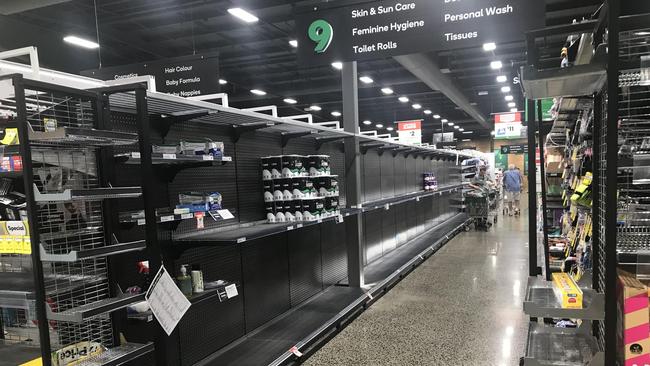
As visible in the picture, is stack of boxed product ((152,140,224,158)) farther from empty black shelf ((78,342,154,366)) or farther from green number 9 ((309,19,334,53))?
green number 9 ((309,19,334,53))

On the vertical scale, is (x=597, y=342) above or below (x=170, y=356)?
above

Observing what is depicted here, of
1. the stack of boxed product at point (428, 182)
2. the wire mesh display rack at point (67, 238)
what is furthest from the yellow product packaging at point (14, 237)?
the stack of boxed product at point (428, 182)

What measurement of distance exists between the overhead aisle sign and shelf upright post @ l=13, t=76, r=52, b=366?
2934 millimetres

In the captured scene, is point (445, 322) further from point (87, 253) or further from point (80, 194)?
point (80, 194)

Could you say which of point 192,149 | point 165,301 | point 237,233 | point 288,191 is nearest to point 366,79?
point 288,191

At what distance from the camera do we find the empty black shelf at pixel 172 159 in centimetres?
253

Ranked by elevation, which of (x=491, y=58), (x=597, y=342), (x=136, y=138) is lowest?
(x=597, y=342)

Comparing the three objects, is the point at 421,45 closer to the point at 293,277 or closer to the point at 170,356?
the point at 293,277

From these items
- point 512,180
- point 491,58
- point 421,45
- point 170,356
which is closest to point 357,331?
point 170,356

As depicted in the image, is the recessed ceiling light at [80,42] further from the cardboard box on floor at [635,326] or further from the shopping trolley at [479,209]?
the shopping trolley at [479,209]

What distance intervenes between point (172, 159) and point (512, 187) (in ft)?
46.8

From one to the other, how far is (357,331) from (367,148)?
3655mm

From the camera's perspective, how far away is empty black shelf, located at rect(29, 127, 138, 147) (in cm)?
187

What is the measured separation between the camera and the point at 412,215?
10047 millimetres
